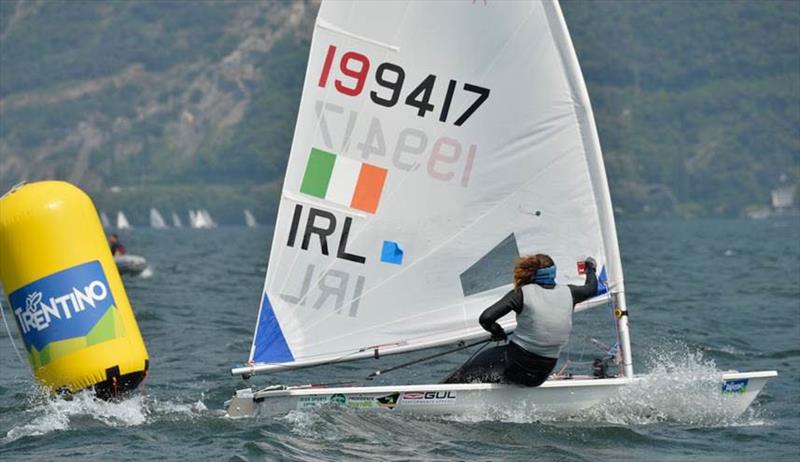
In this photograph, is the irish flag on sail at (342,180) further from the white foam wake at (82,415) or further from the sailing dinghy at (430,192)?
the white foam wake at (82,415)

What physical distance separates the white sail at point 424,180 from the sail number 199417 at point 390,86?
0.01 m

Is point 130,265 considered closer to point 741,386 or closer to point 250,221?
point 741,386

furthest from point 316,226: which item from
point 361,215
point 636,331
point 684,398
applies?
point 636,331

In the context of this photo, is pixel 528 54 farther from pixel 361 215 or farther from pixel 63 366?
pixel 63 366

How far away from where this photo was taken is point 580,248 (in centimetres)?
1266

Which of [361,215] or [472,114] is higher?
[472,114]

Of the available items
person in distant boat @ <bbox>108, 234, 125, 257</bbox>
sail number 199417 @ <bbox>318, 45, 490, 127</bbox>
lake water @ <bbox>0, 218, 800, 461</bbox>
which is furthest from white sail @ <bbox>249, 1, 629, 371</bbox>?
person in distant boat @ <bbox>108, 234, 125, 257</bbox>

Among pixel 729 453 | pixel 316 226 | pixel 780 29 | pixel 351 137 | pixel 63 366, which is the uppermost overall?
pixel 780 29

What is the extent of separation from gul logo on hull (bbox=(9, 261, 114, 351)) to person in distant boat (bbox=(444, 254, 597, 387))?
3.34m

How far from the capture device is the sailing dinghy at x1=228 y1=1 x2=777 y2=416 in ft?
40.9

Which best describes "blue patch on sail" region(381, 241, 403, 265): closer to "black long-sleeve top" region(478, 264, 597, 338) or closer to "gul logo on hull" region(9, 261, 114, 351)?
"black long-sleeve top" region(478, 264, 597, 338)

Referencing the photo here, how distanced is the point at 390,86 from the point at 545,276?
215cm

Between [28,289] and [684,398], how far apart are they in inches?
229

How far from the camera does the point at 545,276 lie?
39.7 ft
